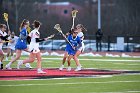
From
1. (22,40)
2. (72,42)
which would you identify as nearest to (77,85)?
(72,42)

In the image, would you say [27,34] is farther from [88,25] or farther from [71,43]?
[88,25]

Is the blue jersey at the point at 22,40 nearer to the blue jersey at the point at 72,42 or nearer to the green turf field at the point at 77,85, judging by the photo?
the blue jersey at the point at 72,42

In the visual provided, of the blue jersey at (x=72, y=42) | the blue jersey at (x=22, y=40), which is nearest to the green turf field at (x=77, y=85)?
the blue jersey at (x=72, y=42)

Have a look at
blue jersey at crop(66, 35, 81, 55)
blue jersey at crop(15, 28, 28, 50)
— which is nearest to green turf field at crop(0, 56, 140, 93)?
blue jersey at crop(66, 35, 81, 55)

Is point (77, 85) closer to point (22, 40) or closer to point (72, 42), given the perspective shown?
point (72, 42)

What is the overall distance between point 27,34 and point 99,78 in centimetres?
492

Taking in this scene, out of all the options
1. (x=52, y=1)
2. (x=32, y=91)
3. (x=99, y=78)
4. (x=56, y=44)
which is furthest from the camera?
(x=52, y=1)

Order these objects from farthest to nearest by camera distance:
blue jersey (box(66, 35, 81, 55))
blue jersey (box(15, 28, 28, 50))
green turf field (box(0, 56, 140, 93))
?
blue jersey (box(66, 35, 81, 55)) < blue jersey (box(15, 28, 28, 50)) < green turf field (box(0, 56, 140, 93))

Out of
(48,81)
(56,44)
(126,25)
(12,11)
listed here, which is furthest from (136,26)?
(48,81)

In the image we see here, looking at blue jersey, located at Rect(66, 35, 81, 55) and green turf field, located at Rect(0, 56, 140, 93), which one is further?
blue jersey, located at Rect(66, 35, 81, 55)

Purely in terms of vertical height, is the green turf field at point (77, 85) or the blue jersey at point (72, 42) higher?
the blue jersey at point (72, 42)

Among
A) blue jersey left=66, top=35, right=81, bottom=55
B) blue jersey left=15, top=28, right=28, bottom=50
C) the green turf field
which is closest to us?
the green turf field

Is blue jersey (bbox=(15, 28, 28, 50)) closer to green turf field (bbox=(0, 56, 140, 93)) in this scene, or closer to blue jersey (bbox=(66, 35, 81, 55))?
blue jersey (bbox=(66, 35, 81, 55))

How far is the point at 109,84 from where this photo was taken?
21453mm
